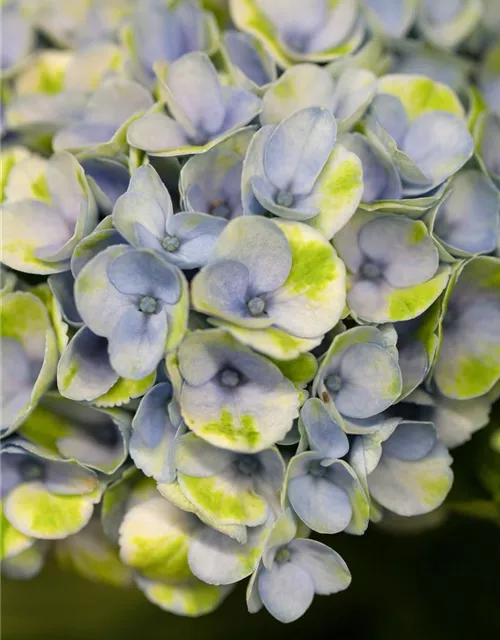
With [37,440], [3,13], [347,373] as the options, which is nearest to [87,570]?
[37,440]

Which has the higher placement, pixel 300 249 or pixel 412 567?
pixel 300 249

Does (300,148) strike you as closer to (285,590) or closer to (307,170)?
(307,170)

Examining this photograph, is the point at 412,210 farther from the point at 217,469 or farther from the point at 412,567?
the point at 412,567

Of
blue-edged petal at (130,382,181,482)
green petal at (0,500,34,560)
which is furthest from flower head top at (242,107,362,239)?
green petal at (0,500,34,560)

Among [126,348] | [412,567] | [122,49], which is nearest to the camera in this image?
[126,348]

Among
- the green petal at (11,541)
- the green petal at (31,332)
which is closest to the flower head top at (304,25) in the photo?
the green petal at (31,332)

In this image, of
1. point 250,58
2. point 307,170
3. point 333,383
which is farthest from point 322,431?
point 250,58

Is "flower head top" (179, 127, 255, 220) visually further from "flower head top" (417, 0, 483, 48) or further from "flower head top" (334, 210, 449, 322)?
"flower head top" (417, 0, 483, 48)
